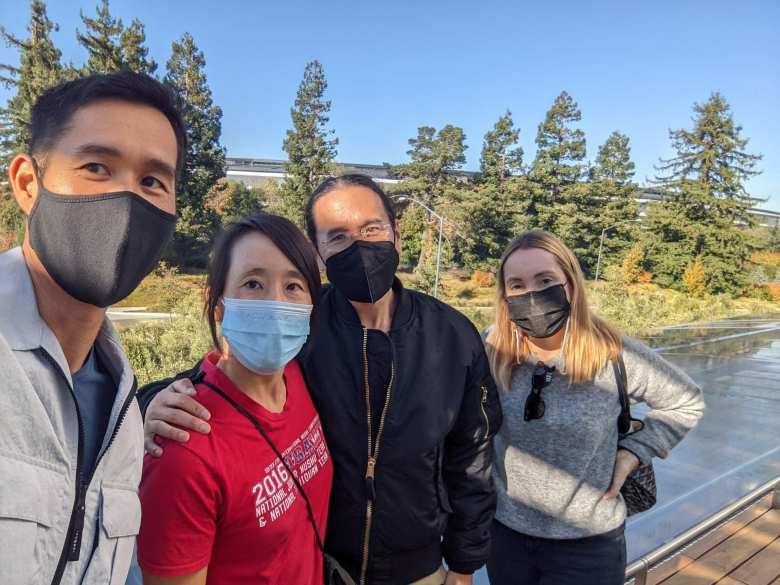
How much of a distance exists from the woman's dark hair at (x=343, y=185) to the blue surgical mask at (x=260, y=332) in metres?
0.48

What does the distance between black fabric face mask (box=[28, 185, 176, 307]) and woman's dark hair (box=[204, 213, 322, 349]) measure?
419 mm

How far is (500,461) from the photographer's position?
1.98 m

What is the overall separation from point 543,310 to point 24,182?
5.83 feet

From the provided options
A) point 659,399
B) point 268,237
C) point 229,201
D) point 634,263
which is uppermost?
point 229,201

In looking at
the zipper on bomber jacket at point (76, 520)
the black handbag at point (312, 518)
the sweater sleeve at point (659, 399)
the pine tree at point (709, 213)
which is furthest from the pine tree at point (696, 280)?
the zipper on bomber jacket at point (76, 520)

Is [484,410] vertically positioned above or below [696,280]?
above

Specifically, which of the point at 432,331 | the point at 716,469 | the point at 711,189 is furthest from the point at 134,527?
the point at 711,189

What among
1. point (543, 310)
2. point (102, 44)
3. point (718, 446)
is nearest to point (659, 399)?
point (543, 310)

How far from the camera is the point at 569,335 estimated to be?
201 centimetres

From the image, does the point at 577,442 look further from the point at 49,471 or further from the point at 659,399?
the point at 49,471

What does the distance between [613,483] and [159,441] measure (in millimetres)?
1729

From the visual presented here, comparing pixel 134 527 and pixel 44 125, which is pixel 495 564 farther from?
pixel 44 125

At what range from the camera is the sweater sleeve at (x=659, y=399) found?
77.5 inches

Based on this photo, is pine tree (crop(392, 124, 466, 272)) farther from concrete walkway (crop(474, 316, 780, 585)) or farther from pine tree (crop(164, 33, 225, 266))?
concrete walkway (crop(474, 316, 780, 585))
